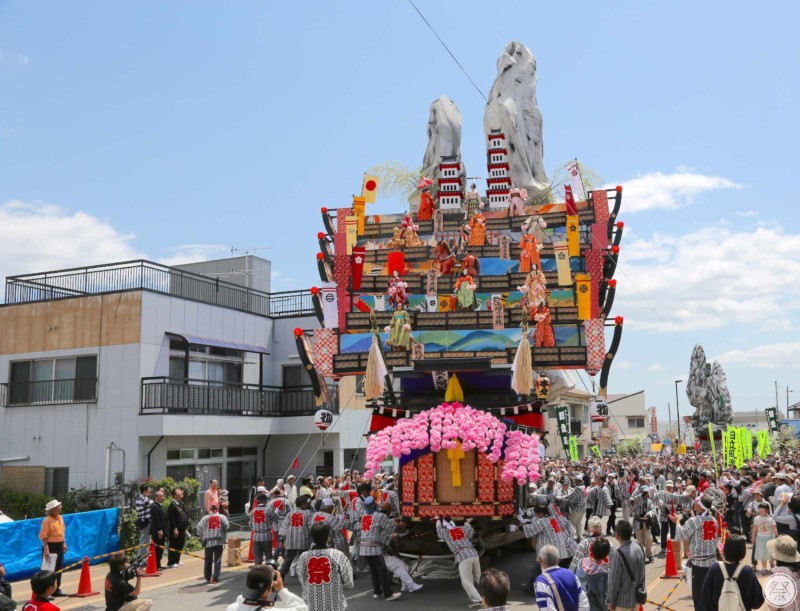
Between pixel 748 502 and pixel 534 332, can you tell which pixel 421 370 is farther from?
pixel 748 502

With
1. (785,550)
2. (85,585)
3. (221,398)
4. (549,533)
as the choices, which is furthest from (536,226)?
(785,550)

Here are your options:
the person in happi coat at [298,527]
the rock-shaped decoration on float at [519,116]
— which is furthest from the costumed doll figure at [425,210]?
the person in happi coat at [298,527]

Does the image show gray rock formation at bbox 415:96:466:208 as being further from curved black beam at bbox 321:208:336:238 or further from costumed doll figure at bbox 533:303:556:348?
costumed doll figure at bbox 533:303:556:348

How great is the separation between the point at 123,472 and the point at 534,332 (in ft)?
40.3

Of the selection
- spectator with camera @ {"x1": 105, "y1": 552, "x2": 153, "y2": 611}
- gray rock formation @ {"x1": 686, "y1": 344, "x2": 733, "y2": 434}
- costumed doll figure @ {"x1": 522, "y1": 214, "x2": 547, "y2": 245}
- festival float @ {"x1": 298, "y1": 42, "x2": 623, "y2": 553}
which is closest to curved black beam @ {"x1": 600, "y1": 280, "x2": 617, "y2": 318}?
festival float @ {"x1": 298, "y1": 42, "x2": 623, "y2": 553}

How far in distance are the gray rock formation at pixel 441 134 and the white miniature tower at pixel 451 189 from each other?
532 cm

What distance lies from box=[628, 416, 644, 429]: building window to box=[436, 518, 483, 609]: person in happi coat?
8677 cm

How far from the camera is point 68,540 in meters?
17.4

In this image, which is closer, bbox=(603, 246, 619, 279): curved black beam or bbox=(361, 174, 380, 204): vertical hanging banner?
bbox=(603, 246, 619, 279): curved black beam

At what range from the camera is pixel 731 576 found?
7.77 m

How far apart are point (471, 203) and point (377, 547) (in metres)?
16.3

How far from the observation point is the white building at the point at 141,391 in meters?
23.1

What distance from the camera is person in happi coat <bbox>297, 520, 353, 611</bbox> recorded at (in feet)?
29.0

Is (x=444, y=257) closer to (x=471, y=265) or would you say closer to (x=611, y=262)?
(x=471, y=265)
